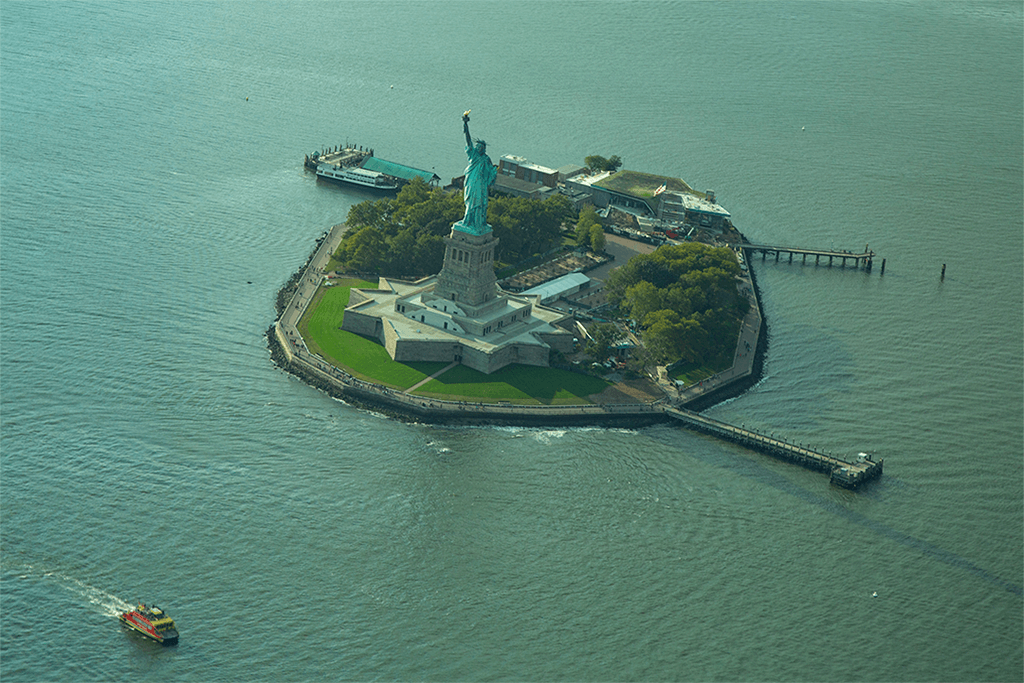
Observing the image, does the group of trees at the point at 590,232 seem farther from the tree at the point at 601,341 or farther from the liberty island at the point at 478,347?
the tree at the point at 601,341

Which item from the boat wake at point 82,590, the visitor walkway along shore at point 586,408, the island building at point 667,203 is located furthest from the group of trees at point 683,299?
the boat wake at point 82,590

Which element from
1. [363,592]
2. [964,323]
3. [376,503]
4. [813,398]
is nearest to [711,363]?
[813,398]

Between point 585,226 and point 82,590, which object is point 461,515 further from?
point 585,226

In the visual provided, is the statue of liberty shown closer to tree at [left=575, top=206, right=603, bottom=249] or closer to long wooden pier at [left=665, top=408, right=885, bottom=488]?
long wooden pier at [left=665, top=408, right=885, bottom=488]

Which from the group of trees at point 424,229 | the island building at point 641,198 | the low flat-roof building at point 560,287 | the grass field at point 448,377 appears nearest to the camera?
the grass field at point 448,377

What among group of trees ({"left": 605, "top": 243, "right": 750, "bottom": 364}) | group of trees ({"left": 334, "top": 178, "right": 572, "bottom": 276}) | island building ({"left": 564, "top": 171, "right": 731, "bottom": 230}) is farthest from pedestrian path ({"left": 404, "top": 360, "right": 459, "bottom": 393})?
island building ({"left": 564, "top": 171, "right": 731, "bottom": 230})

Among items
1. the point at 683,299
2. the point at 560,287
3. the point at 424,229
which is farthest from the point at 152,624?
the point at 424,229
